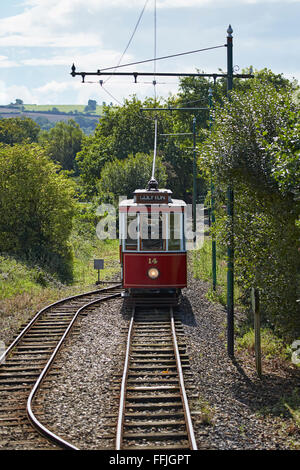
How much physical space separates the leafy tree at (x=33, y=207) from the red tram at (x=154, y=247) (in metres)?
7.22

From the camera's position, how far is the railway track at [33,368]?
802cm

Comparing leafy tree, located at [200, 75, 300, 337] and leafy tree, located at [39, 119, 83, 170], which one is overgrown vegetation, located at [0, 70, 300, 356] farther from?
leafy tree, located at [39, 119, 83, 170]

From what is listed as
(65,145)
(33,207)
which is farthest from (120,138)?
A: (65,145)

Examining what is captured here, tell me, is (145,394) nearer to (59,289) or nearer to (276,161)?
(276,161)

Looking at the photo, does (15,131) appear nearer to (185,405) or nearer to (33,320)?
(33,320)

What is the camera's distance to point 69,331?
13719 millimetres

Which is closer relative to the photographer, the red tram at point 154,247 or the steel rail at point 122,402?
the steel rail at point 122,402

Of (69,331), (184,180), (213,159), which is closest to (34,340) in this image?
(69,331)

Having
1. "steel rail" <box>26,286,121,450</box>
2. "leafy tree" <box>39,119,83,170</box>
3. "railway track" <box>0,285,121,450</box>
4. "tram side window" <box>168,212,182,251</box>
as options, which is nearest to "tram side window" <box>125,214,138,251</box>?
"tram side window" <box>168,212,182,251</box>

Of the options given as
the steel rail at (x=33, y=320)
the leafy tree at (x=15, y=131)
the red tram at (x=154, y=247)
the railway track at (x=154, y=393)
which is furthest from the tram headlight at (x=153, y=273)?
the leafy tree at (x=15, y=131)

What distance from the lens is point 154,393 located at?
9.69m

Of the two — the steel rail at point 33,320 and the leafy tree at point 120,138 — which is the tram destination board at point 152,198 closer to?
the steel rail at point 33,320

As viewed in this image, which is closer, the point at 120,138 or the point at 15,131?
the point at 120,138

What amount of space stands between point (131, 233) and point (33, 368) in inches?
232
